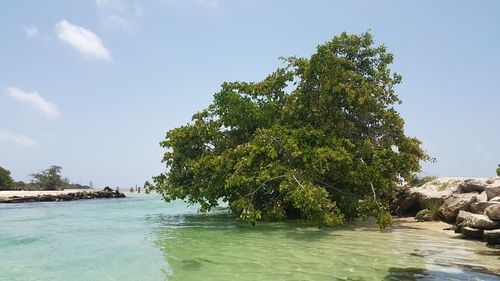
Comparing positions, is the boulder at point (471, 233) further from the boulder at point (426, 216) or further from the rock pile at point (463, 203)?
the boulder at point (426, 216)

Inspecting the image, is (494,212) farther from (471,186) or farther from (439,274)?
(471,186)

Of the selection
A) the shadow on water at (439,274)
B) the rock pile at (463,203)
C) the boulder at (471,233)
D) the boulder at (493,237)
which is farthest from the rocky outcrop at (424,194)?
the shadow on water at (439,274)

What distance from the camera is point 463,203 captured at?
1647 centimetres

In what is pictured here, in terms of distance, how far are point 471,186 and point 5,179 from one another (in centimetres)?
7525

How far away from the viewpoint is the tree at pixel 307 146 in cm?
1634

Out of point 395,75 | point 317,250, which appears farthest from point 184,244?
point 395,75

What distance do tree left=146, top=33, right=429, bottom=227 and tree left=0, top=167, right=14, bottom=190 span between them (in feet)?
203

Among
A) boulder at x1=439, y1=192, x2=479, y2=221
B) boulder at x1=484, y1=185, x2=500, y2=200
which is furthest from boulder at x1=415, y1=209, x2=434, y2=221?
boulder at x1=484, y1=185, x2=500, y2=200

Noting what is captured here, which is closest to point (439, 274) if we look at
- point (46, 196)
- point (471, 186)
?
point (471, 186)

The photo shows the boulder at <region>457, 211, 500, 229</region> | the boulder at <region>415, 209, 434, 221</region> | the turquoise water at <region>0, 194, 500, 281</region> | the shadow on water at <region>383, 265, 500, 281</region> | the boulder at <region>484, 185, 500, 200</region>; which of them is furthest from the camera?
the boulder at <region>415, 209, 434, 221</region>

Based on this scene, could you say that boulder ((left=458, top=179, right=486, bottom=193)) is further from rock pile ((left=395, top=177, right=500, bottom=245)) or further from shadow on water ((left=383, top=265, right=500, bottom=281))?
shadow on water ((left=383, top=265, right=500, bottom=281))

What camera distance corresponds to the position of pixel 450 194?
19.5 m

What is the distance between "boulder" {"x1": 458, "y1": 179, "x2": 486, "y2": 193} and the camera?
59.0 ft

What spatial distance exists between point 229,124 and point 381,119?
24.7 feet
